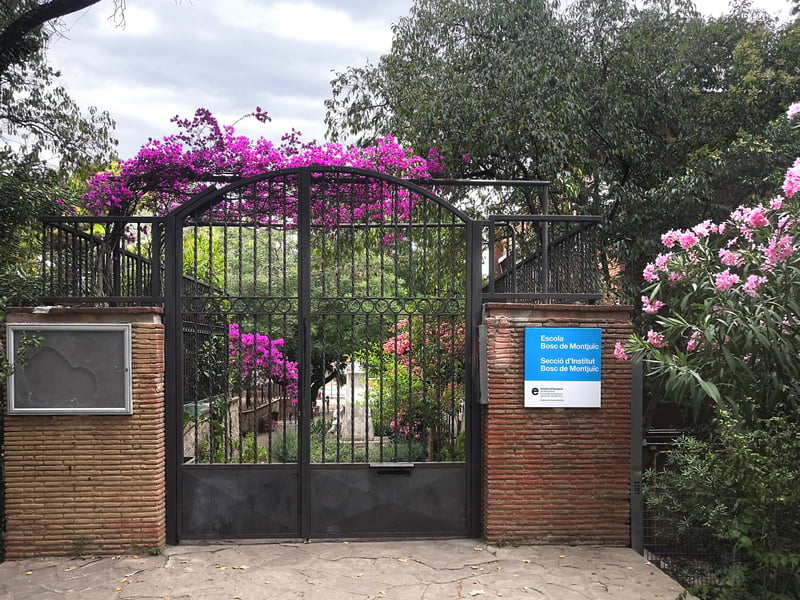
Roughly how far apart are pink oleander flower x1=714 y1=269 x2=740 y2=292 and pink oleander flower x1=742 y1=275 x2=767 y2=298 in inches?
3.8

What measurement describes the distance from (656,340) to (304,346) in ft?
10.8

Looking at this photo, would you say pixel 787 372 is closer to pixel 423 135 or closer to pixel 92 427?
pixel 92 427

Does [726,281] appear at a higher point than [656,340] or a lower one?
higher

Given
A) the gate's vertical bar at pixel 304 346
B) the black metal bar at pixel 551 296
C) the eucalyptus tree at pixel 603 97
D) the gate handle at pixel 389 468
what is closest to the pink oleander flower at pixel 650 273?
the black metal bar at pixel 551 296

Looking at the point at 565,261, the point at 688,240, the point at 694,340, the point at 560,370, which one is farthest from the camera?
the point at 565,261

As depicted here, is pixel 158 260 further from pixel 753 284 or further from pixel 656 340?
pixel 753 284

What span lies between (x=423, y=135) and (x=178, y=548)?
23.8ft

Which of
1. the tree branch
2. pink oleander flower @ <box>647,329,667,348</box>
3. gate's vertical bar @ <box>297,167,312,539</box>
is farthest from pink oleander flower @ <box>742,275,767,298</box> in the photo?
the tree branch

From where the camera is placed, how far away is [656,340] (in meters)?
5.83

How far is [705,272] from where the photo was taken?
18.3 feet

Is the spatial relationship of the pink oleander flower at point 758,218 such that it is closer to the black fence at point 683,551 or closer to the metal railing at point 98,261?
the black fence at point 683,551

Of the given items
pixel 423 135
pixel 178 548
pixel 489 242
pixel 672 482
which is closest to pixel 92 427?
pixel 178 548

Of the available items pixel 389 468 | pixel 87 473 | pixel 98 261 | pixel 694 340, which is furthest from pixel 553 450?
pixel 98 261

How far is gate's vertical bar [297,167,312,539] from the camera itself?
257 inches
